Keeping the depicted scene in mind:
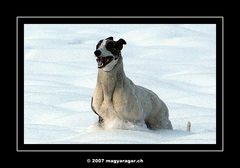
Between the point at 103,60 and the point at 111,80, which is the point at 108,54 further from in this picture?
the point at 111,80

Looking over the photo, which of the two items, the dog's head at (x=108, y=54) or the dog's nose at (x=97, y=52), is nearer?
the dog's nose at (x=97, y=52)

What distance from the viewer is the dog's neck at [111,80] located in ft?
41.3

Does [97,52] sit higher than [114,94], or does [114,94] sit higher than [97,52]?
[97,52]

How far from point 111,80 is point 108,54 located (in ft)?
1.08

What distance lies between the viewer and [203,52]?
1998 centimetres

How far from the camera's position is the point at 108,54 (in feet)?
41.0

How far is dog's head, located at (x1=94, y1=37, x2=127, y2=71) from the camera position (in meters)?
12.5

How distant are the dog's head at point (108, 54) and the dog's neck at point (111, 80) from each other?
6 cm

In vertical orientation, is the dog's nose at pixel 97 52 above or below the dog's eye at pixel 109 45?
below

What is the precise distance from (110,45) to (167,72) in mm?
6522
